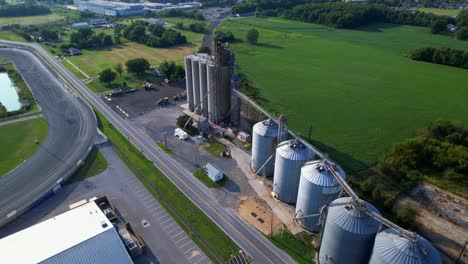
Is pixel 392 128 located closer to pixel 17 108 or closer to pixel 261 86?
pixel 261 86

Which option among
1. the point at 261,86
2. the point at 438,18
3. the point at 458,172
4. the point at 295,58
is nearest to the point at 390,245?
the point at 458,172

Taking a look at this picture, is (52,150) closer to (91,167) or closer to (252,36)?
(91,167)

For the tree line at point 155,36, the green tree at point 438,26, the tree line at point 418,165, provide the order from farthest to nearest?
1. the green tree at point 438,26
2. the tree line at point 155,36
3. the tree line at point 418,165

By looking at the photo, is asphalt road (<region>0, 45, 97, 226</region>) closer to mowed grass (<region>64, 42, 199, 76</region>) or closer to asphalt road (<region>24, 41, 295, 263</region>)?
asphalt road (<region>24, 41, 295, 263</region>)

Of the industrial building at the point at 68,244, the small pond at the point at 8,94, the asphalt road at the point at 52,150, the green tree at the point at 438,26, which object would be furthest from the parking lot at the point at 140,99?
the green tree at the point at 438,26

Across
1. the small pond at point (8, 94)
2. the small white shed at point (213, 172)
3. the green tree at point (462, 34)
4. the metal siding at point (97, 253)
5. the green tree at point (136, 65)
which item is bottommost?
the small pond at point (8, 94)

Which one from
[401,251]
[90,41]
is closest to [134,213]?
[401,251]

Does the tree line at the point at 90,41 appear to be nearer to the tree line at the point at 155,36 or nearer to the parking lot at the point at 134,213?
the tree line at the point at 155,36
